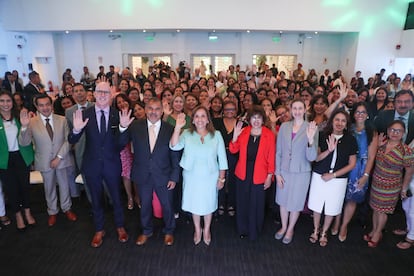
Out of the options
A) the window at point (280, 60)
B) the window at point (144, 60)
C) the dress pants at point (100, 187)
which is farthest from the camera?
the window at point (280, 60)

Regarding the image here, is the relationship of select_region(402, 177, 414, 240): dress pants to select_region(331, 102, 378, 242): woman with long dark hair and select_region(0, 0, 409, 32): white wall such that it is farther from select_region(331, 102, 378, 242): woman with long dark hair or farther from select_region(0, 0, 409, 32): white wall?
select_region(0, 0, 409, 32): white wall

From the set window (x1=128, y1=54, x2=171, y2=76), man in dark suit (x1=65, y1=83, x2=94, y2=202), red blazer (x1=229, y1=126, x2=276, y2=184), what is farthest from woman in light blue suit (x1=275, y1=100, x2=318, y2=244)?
window (x1=128, y1=54, x2=171, y2=76)

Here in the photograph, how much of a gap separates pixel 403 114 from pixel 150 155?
3484 millimetres

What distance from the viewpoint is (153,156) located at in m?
2.98

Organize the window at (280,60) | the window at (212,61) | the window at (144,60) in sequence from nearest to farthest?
the window at (144,60) < the window at (212,61) < the window at (280,60)

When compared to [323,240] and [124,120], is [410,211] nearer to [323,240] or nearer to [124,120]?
[323,240]

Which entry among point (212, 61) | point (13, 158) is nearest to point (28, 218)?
point (13, 158)

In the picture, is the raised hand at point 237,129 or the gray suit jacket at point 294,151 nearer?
the gray suit jacket at point 294,151

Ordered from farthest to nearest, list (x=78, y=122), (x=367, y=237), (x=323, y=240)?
1. (x=367, y=237)
2. (x=323, y=240)
3. (x=78, y=122)

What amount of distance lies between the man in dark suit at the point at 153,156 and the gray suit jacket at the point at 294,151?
3.98ft

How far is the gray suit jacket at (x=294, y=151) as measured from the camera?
3.00 metres

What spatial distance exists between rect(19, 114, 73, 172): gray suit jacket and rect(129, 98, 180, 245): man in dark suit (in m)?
1.08

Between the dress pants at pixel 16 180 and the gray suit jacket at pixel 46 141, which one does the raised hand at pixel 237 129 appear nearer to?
the gray suit jacket at pixel 46 141

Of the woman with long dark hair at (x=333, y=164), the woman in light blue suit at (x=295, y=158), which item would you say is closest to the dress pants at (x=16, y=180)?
the woman in light blue suit at (x=295, y=158)
